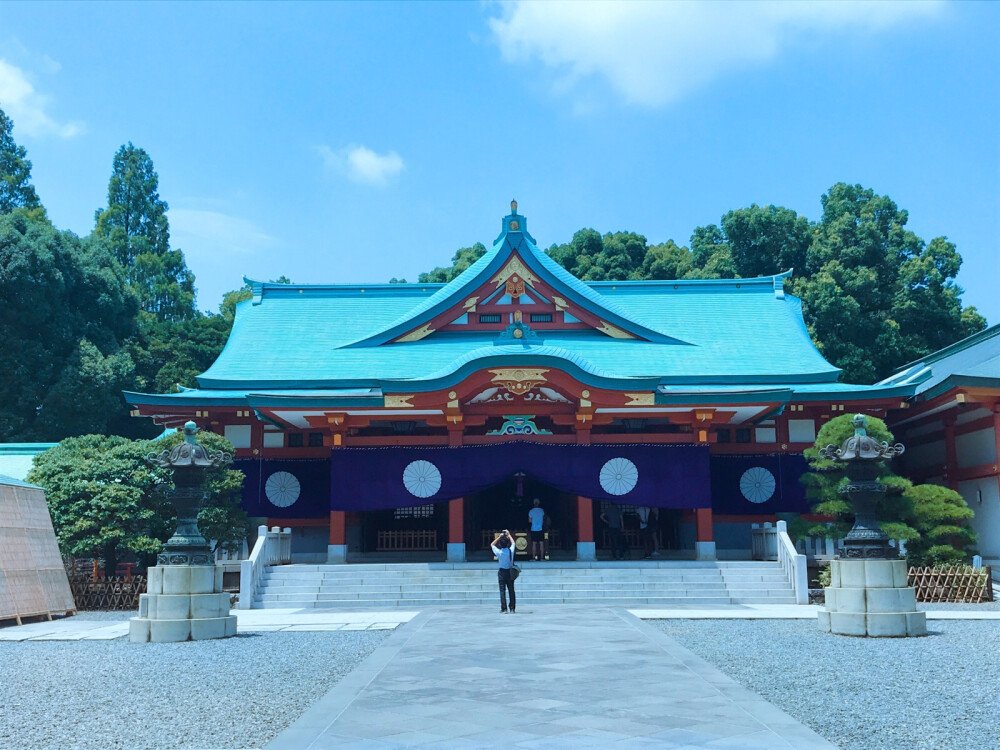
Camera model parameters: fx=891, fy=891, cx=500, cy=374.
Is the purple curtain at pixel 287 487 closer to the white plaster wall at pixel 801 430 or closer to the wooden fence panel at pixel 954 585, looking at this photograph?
the white plaster wall at pixel 801 430

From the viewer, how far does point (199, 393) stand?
23.6m

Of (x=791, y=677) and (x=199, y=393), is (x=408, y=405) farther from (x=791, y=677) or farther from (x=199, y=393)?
(x=791, y=677)

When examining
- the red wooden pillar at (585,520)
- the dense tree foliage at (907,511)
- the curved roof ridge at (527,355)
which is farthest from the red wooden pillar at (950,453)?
the red wooden pillar at (585,520)

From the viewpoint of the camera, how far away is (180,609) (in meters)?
12.8

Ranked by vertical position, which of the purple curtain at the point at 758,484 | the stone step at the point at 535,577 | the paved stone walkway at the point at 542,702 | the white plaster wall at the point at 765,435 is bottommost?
the paved stone walkway at the point at 542,702

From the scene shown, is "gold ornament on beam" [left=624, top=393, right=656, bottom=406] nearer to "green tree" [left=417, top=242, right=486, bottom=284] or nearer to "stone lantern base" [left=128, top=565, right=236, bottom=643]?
"stone lantern base" [left=128, top=565, right=236, bottom=643]

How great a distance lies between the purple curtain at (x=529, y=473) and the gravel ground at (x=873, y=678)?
7.51m

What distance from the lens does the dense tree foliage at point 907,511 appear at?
18672 mm

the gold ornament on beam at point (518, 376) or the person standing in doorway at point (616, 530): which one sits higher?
the gold ornament on beam at point (518, 376)

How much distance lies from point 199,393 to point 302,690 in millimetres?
16460

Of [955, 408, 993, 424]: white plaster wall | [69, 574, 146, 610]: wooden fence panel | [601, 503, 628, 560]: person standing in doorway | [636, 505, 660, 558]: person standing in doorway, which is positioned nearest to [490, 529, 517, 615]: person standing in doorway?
[601, 503, 628, 560]: person standing in doorway

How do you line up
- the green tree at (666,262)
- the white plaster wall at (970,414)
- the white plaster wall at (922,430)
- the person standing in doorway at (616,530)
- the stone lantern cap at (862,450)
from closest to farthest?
the stone lantern cap at (862,450) < the white plaster wall at (970,414) < the person standing in doorway at (616,530) < the white plaster wall at (922,430) < the green tree at (666,262)

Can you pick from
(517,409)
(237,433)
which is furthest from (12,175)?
(517,409)

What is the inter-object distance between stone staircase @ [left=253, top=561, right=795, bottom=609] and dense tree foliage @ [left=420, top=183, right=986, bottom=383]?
19.6 m
